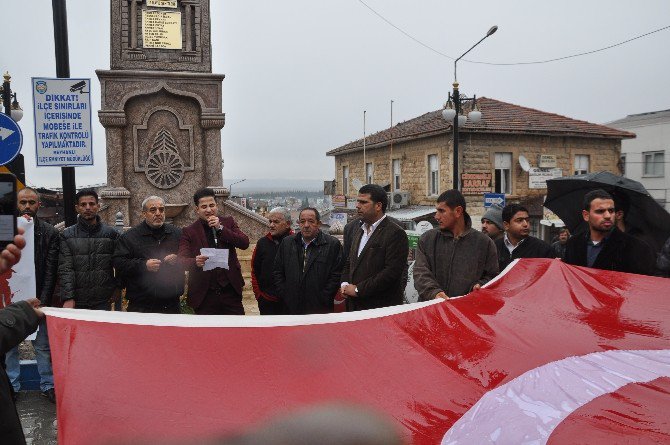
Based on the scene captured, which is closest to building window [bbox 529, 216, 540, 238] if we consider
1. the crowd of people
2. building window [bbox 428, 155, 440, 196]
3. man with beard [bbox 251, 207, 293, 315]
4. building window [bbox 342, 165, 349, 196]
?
building window [bbox 428, 155, 440, 196]

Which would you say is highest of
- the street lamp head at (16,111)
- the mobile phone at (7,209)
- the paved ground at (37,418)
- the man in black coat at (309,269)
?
the street lamp head at (16,111)

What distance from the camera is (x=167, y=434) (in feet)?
7.11

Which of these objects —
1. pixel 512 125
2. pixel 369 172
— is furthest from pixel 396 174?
pixel 512 125

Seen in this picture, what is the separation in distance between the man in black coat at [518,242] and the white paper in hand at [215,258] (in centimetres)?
275

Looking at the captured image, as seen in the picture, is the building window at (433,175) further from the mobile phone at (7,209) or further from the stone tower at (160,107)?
the mobile phone at (7,209)

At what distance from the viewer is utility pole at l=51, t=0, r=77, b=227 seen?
6.44 meters

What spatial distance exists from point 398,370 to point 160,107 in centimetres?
1114

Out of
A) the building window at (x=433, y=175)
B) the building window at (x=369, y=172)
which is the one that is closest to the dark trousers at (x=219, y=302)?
the building window at (x=433, y=175)

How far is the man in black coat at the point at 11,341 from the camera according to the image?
2.21 meters

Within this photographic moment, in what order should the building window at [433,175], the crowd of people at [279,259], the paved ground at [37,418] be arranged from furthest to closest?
the building window at [433,175] → the crowd of people at [279,259] → the paved ground at [37,418]

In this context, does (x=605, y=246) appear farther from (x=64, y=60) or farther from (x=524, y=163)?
(x=524, y=163)

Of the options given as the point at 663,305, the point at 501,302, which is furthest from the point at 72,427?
the point at 663,305

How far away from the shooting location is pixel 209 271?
5.68m

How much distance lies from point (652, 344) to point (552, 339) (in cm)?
46
